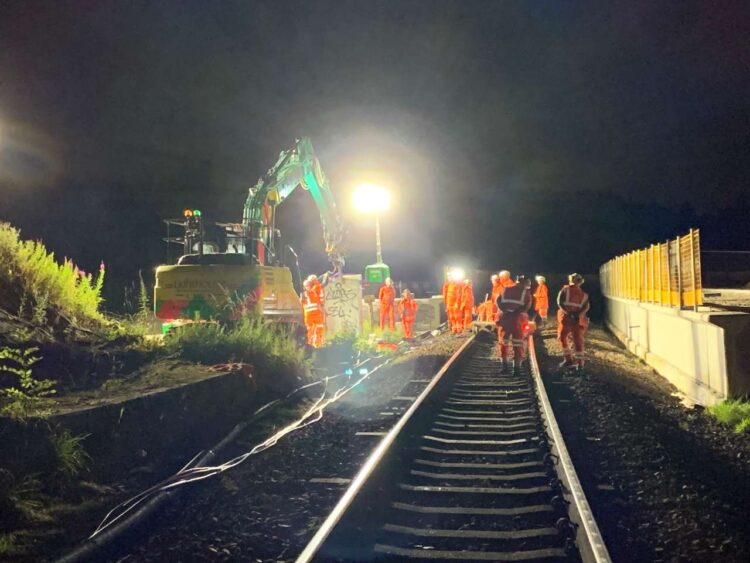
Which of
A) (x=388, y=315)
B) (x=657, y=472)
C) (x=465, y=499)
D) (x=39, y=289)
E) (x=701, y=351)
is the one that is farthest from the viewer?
(x=388, y=315)

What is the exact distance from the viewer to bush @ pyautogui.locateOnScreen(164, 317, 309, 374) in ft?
29.9

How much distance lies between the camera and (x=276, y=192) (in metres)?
15.0

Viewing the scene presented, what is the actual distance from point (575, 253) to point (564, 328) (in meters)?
60.7

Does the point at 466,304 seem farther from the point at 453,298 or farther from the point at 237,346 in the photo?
the point at 237,346

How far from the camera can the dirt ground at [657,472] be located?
3.87 metres

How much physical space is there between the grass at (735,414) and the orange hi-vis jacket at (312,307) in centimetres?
964

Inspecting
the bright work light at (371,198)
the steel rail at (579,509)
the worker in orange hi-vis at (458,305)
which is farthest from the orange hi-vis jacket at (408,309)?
the steel rail at (579,509)

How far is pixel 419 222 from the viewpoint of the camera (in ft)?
224

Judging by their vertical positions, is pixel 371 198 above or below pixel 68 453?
above

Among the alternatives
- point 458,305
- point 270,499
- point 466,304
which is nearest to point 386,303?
point 458,305

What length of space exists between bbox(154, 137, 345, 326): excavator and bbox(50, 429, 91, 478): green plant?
6358 mm

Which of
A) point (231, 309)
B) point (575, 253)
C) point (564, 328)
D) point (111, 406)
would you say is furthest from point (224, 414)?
point (575, 253)

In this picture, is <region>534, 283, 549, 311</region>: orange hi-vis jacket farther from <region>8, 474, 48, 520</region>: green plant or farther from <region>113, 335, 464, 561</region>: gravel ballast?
<region>8, 474, 48, 520</region>: green plant

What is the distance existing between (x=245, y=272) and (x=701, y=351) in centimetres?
747
